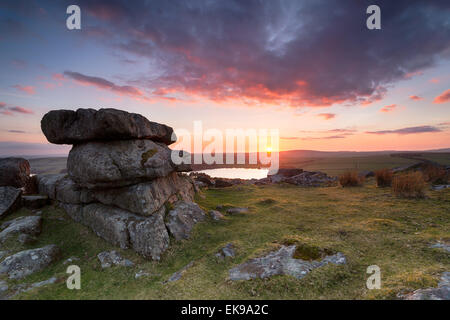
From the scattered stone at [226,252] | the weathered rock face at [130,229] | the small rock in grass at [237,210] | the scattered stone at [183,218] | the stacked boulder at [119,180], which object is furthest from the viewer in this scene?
the small rock in grass at [237,210]

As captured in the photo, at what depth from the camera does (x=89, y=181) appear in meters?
11.2

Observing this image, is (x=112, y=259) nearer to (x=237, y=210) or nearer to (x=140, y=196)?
(x=140, y=196)

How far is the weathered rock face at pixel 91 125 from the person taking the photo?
35.1 ft

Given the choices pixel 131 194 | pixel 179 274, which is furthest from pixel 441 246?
pixel 131 194

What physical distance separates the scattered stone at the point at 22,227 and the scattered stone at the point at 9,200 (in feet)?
4.00

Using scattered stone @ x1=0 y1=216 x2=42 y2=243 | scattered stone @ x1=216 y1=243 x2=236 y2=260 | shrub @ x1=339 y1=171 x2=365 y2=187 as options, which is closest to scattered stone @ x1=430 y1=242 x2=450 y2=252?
scattered stone @ x1=216 y1=243 x2=236 y2=260

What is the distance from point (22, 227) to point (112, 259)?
591 cm

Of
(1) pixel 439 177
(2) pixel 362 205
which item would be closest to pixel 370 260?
(2) pixel 362 205

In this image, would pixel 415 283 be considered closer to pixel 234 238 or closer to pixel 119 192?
pixel 234 238

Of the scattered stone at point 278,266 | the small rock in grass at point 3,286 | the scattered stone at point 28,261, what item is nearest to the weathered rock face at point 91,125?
the scattered stone at point 28,261

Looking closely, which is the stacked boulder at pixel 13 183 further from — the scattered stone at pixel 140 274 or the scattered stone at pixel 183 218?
the scattered stone at pixel 140 274

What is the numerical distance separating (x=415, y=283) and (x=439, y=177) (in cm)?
2571

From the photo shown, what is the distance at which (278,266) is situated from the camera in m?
8.09

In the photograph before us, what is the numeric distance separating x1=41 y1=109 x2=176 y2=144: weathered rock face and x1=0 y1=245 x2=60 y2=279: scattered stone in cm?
583
